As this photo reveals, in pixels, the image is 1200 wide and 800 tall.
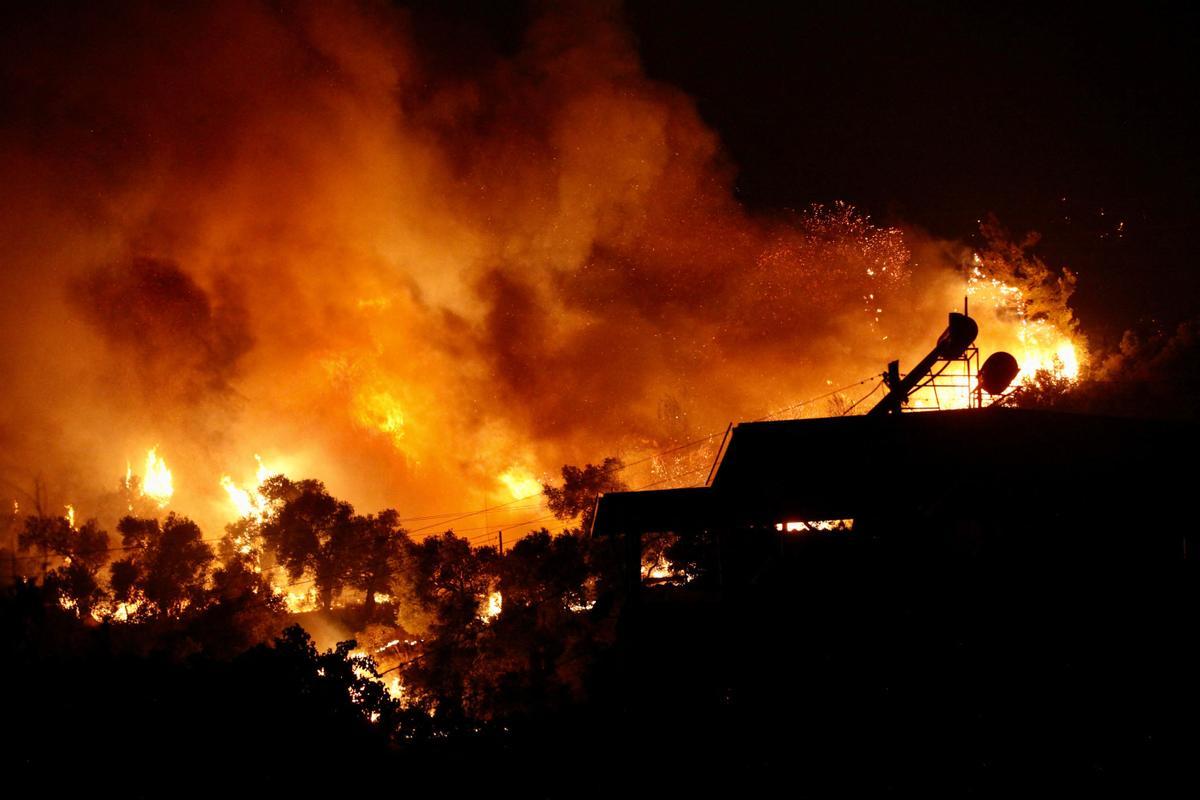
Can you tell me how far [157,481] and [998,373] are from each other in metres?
96.3

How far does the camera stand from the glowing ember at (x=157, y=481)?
87.3m

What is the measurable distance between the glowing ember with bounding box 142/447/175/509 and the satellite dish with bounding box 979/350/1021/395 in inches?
3692

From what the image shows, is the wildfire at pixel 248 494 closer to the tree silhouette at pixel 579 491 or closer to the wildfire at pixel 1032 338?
the tree silhouette at pixel 579 491

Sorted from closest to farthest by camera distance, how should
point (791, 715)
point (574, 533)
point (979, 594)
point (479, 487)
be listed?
point (791, 715)
point (979, 594)
point (574, 533)
point (479, 487)

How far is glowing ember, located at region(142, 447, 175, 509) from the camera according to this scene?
286ft

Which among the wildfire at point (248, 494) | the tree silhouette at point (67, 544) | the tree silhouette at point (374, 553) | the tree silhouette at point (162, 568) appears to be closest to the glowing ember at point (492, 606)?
the tree silhouette at point (374, 553)

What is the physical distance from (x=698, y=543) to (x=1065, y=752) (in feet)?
62.7

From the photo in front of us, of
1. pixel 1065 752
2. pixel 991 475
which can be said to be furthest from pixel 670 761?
pixel 991 475

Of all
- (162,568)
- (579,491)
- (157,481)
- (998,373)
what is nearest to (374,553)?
(162,568)

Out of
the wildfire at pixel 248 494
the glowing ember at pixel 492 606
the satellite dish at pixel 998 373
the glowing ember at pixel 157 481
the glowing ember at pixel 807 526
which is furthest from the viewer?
the glowing ember at pixel 157 481

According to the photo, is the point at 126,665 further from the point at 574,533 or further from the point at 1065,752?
the point at 574,533

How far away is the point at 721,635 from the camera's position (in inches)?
480

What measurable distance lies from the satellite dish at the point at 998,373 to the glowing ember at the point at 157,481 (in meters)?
93.8

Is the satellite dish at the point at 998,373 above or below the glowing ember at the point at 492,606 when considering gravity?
above
